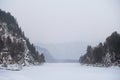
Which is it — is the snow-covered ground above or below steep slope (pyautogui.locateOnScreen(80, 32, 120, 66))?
below

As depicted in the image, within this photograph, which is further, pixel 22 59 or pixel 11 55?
pixel 22 59

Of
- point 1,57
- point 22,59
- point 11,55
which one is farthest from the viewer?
point 22,59

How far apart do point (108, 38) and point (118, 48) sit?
21.0 feet

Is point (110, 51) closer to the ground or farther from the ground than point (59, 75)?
farther from the ground

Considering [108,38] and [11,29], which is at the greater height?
[11,29]

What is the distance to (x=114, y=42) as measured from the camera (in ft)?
343

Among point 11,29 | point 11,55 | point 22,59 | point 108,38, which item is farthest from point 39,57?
point 108,38

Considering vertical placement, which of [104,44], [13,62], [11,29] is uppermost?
[11,29]

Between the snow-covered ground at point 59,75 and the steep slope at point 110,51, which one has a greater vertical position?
the steep slope at point 110,51

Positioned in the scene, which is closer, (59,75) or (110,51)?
(59,75)

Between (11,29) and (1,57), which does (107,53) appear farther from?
(11,29)

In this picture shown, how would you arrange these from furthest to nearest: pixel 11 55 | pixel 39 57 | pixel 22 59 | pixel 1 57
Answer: pixel 39 57 → pixel 22 59 → pixel 11 55 → pixel 1 57

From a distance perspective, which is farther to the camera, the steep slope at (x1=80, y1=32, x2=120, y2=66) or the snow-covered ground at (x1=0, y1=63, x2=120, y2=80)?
the steep slope at (x1=80, y1=32, x2=120, y2=66)

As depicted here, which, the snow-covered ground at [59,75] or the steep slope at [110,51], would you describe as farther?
the steep slope at [110,51]
